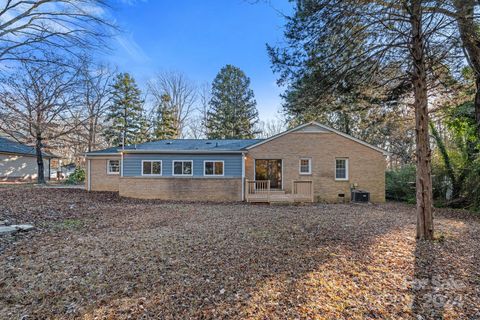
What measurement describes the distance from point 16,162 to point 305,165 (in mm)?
26530

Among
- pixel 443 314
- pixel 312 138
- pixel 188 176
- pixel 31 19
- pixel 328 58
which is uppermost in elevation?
pixel 31 19

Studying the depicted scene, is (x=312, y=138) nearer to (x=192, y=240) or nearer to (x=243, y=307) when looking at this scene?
(x=192, y=240)

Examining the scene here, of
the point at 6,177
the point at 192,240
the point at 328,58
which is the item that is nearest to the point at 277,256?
the point at 192,240

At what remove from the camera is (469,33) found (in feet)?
18.1

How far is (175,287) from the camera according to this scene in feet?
11.2

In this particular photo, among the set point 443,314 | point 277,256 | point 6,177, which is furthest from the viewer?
point 6,177

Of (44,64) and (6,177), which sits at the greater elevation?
(44,64)

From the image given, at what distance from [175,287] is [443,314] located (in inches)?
136

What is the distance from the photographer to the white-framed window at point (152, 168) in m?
13.6

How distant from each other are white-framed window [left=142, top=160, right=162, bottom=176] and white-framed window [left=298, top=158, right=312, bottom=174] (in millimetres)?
8108

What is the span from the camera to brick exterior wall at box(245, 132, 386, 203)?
13422 mm

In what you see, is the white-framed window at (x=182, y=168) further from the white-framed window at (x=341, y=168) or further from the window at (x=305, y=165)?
the white-framed window at (x=341, y=168)

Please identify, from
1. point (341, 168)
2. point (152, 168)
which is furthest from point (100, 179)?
point (341, 168)

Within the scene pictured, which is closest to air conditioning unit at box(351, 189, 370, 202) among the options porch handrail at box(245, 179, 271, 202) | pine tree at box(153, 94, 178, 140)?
porch handrail at box(245, 179, 271, 202)
